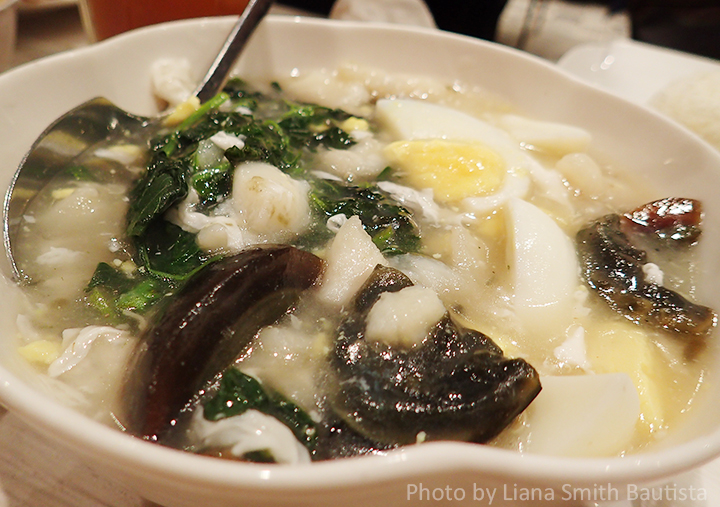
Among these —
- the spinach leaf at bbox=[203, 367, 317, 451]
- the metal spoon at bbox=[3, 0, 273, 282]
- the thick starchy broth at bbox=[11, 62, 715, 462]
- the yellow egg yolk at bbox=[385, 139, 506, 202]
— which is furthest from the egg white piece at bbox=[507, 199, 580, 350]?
the metal spoon at bbox=[3, 0, 273, 282]

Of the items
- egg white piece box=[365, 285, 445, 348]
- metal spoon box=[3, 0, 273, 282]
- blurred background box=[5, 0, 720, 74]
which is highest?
metal spoon box=[3, 0, 273, 282]

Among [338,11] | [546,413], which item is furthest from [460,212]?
[338,11]

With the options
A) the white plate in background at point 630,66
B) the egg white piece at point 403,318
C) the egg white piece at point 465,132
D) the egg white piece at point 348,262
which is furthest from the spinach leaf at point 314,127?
the white plate in background at point 630,66

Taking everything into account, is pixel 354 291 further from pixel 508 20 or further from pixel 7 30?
pixel 508 20

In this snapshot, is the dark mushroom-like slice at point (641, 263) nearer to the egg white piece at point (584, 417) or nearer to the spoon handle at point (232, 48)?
the egg white piece at point (584, 417)

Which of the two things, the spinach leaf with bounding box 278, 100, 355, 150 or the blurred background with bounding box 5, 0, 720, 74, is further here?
the blurred background with bounding box 5, 0, 720, 74

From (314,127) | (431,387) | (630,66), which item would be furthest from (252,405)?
(630,66)

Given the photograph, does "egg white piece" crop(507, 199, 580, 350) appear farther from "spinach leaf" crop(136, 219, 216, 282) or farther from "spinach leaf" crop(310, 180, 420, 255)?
"spinach leaf" crop(136, 219, 216, 282)
